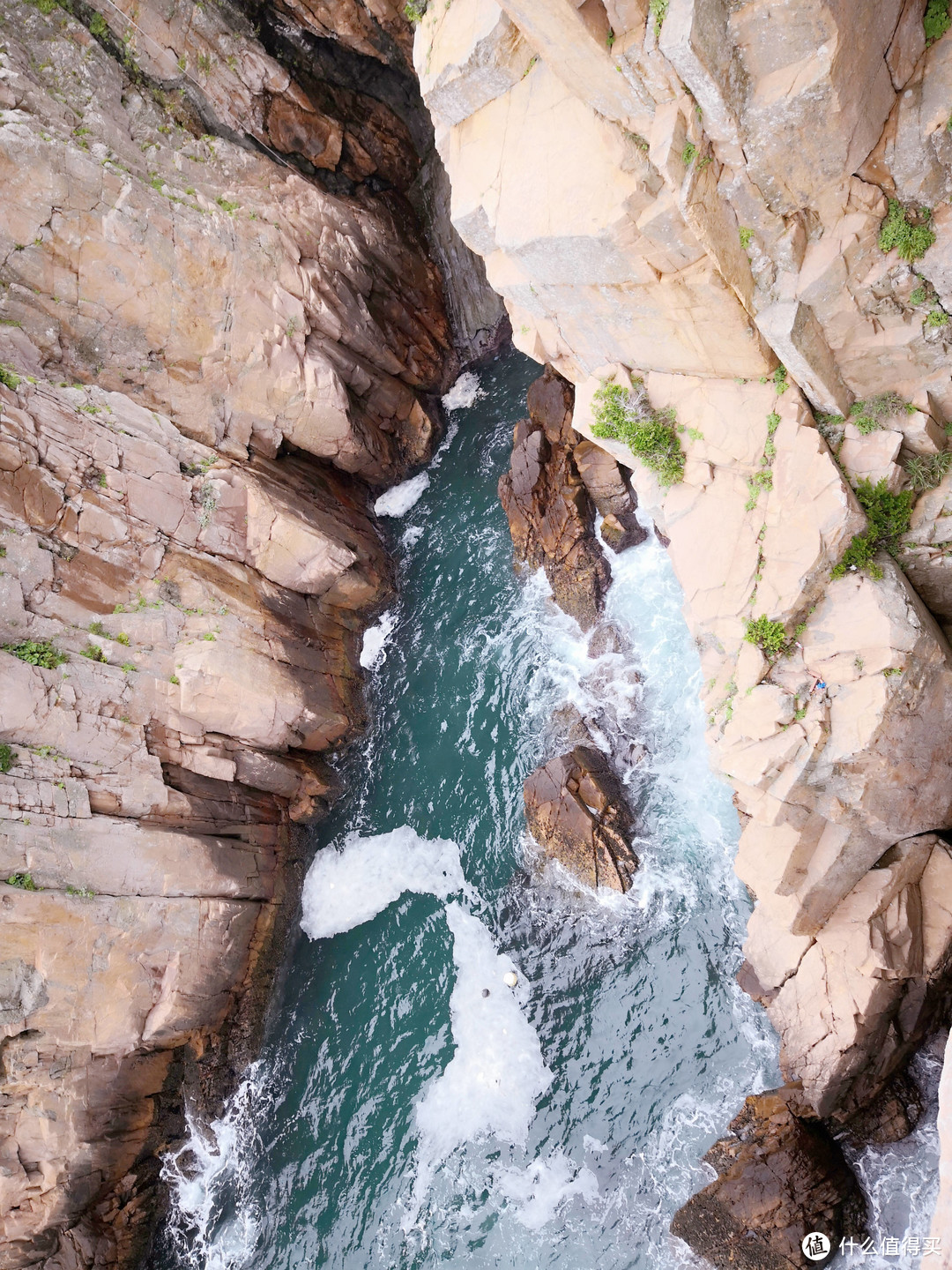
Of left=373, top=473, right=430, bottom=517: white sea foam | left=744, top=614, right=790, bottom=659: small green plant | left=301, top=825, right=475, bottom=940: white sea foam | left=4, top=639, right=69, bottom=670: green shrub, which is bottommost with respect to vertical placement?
left=301, top=825, right=475, bottom=940: white sea foam

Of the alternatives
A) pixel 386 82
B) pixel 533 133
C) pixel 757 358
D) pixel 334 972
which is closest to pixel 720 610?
pixel 757 358

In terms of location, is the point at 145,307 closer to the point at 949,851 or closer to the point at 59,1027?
the point at 59,1027

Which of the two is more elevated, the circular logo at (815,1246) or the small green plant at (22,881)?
the circular logo at (815,1246)

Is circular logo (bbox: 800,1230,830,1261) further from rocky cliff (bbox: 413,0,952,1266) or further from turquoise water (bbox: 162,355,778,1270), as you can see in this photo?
turquoise water (bbox: 162,355,778,1270)

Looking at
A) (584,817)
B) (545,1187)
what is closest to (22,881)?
(584,817)

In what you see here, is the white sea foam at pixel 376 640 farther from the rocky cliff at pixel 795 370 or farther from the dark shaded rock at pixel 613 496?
the rocky cliff at pixel 795 370

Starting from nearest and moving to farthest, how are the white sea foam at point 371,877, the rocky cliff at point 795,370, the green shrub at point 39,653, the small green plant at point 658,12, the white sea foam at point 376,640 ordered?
1. the small green plant at point 658,12
2. the rocky cliff at point 795,370
3. the green shrub at point 39,653
4. the white sea foam at point 371,877
5. the white sea foam at point 376,640

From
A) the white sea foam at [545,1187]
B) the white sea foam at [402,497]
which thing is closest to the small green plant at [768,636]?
the white sea foam at [545,1187]

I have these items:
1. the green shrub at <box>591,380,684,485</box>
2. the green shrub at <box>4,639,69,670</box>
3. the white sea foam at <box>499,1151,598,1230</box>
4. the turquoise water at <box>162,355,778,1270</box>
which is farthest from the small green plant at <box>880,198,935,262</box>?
the green shrub at <box>4,639,69,670</box>
